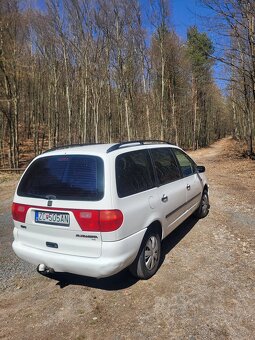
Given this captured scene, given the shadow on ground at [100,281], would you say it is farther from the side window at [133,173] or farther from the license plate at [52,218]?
the side window at [133,173]

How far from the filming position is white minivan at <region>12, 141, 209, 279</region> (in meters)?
3.41

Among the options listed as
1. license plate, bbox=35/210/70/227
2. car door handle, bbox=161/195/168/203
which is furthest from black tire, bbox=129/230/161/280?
license plate, bbox=35/210/70/227

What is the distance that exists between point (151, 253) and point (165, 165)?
145 centimetres

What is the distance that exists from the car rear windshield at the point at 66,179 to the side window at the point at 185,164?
2394mm

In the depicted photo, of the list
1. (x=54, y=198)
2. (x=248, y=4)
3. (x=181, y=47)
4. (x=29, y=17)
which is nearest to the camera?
(x=54, y=198)

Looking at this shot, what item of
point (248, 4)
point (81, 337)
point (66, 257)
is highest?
point (248, 4)

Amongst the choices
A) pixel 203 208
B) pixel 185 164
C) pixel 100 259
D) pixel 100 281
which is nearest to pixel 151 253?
pixel 100 281

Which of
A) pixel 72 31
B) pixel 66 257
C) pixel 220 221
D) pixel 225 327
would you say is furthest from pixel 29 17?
pixel 225 327

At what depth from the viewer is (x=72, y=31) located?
19328mm

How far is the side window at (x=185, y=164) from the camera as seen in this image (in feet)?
18.4

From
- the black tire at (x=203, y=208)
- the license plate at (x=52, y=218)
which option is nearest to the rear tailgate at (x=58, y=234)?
the license plate at (x=52, y=218)

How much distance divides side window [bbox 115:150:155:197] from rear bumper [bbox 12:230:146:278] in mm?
573

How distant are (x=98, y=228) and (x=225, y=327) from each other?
5.40ft

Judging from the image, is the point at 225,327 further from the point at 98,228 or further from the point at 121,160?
the point at 121,160
